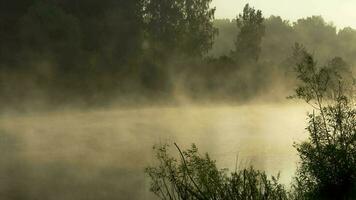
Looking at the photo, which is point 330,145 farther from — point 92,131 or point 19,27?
point 92,131

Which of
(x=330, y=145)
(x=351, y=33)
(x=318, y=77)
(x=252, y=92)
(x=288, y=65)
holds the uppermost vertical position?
(x=351, y=33)

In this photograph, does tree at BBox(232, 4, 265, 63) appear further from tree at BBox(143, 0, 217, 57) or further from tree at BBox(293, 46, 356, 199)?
tree at BBox(293, 46, 356, 199)

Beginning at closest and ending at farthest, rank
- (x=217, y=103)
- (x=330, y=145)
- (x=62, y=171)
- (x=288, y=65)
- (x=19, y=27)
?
(x=330, y=145)
(x=62, y=171)
(x=19, y=27)
(x=217, y=103)
(x=288, y=65)

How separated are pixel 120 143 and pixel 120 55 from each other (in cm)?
1243

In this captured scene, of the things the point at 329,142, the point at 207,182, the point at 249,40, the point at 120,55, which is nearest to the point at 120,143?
the point at 120,55

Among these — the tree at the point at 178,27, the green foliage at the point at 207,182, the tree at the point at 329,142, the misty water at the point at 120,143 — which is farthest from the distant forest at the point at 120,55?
the green foliage at the point at 207,182

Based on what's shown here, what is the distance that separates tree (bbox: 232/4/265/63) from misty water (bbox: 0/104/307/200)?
10892 mm

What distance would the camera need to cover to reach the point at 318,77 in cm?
2294

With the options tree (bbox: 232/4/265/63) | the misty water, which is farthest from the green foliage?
tree (bbox: 232/4/265/63)

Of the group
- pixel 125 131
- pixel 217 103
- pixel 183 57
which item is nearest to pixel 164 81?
pixel 183 57

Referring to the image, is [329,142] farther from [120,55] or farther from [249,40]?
[249,40]

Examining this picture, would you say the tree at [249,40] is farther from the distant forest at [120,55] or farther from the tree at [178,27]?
the tree at [178,27]

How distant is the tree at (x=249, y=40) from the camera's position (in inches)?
3883

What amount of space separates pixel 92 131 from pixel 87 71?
679 inches
